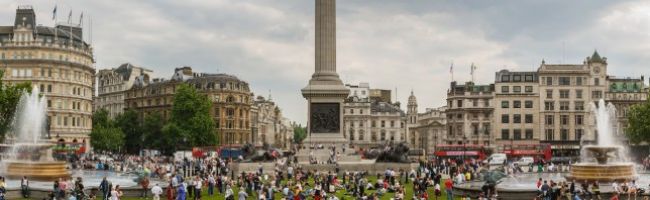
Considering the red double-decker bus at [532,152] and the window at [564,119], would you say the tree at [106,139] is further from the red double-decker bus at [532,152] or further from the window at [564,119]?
the window at [564,119]

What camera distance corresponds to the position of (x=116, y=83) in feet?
510

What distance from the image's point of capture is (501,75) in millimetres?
120062

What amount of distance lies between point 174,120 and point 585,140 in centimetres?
5925

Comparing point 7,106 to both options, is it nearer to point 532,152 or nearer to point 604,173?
point 532,152

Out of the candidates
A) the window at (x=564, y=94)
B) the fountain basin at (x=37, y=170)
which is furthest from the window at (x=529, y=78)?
the fountain basin at (x=37, y=170)

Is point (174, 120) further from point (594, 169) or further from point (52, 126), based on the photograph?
point (594, 169)

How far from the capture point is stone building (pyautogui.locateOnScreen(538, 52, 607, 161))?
115562 millimetres

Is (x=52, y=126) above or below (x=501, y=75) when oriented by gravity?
below

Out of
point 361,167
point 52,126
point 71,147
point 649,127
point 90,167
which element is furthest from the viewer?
point 52,126

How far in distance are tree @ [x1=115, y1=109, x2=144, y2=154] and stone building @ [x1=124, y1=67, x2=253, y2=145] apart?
30.3 ft

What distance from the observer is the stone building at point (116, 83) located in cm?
15350

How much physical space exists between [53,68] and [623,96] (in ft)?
271

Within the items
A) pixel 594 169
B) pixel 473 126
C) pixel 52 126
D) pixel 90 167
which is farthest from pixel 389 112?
pixel 594 169

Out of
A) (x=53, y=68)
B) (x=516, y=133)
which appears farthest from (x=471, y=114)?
(x=53, y=68)
